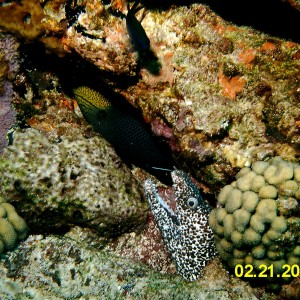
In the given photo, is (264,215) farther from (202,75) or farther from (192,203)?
(202,75)

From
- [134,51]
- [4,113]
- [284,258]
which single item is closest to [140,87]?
[134,51]

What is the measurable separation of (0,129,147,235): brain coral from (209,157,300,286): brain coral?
1292 millimetres

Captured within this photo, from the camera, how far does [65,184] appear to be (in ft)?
10.5

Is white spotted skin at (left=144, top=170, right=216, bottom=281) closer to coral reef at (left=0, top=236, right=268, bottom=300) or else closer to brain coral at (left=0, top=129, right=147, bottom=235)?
coral reef at (left=0, top=236, right=268, bottom=300)

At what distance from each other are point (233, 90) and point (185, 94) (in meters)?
0.47

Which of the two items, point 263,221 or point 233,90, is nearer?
point 263,221

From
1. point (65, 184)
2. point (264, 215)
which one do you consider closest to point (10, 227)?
point (65, 184)

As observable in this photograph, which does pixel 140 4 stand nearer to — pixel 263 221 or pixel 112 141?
pixel 112 141

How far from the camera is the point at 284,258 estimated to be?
8.52ft

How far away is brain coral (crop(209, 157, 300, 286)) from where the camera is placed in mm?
2471

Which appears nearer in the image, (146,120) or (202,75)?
(202,75)

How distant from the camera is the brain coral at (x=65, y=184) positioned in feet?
10.3

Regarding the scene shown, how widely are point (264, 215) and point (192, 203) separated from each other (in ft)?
2.64
